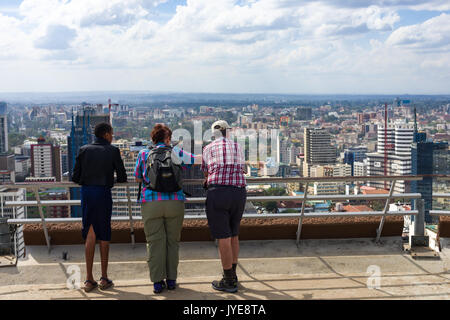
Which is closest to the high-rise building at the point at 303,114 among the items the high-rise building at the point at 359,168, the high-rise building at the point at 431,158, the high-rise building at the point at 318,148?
the high-rise building at the point at 318,148

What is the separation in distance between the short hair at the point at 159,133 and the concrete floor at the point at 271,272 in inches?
48.4

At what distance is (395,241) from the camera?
17.9 ft

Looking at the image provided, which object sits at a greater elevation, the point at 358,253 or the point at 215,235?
the point at 215,235

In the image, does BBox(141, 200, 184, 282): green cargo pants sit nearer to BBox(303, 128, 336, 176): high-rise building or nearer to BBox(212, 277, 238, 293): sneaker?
BBox(212, 277, 238, 293): sneaker

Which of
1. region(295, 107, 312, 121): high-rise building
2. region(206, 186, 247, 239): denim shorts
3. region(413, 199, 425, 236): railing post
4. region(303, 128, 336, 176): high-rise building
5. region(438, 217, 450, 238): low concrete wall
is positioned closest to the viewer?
region(206, 186, 247, 239): denim shorts

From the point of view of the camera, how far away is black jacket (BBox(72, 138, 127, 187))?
4.08 m

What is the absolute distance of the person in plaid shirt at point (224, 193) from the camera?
396 centimetres

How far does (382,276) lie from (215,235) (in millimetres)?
1584

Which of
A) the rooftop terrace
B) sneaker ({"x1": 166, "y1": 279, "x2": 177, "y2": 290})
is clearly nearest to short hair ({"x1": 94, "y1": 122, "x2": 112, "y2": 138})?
the rooftop terrace

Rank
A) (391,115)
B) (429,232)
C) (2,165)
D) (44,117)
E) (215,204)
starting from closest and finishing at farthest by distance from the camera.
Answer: (215,204)
(429,232)
(2,165)
(44,117)
(391,115)

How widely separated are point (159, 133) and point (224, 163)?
59 cm

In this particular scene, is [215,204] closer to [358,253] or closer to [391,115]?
[358,253]

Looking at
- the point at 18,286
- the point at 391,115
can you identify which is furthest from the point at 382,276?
the point at 391,115

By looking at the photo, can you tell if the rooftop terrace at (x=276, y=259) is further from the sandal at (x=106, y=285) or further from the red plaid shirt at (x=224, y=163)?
the red plaid shirt at (x=224, y=163)
